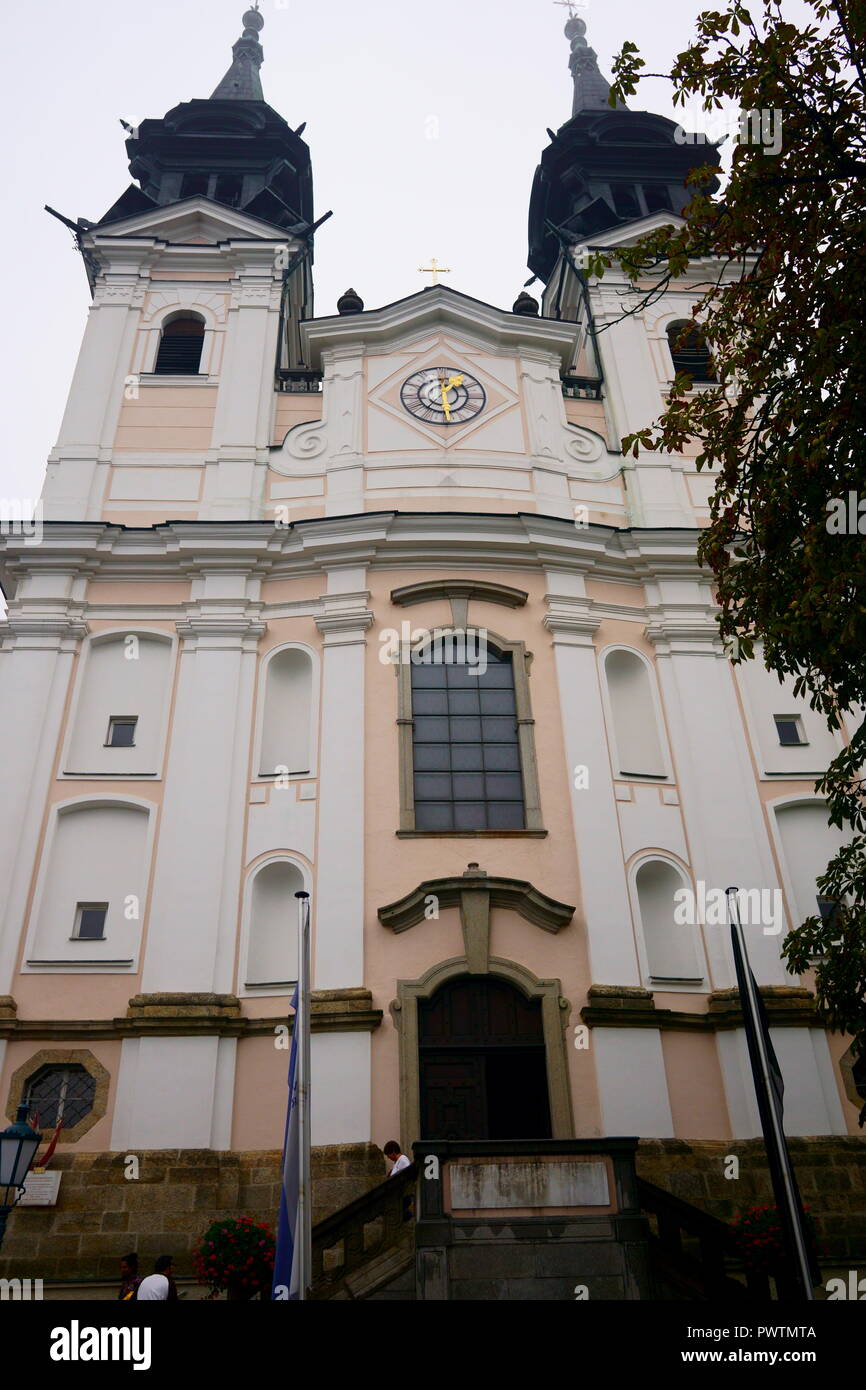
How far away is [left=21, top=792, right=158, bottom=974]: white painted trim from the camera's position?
13.5 metres

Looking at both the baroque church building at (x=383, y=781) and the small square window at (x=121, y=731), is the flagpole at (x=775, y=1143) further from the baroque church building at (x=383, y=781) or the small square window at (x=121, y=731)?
the small square window at (x=121, y=731)

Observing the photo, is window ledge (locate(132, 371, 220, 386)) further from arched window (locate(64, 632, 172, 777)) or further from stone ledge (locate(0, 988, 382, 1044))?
stone ledge (locate(0, 988, 382, 1044))

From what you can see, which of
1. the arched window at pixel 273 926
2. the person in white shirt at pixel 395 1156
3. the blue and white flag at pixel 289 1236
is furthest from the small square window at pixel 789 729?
the blue and white flag at pixel 289 1236

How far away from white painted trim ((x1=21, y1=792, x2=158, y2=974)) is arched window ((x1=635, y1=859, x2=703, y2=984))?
20.4ft

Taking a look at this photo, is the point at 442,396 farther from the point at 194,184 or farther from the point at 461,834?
the point at 194,184

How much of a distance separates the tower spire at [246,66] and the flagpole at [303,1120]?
2625 centimetres

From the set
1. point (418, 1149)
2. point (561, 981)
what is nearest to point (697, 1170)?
point (561, 981)

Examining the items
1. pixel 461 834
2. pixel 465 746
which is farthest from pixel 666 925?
pixel 465 746

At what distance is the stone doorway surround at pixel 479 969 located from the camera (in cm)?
1268
